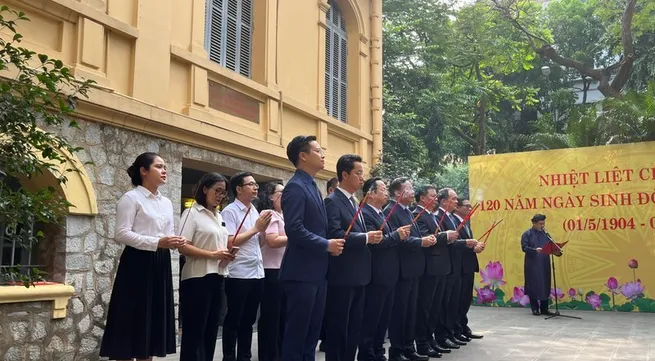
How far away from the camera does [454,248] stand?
6.73 meters

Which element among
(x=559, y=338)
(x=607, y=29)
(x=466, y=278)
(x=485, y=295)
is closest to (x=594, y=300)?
(x=485, y=295)

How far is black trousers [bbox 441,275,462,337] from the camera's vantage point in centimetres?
656

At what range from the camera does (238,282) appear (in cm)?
511

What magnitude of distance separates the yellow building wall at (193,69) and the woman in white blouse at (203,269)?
161 centimetres

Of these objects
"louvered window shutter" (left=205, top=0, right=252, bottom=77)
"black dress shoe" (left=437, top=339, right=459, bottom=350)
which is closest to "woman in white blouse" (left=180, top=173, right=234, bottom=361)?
"black dress shoe" (left=437, top=339, right=459, bottom=350)

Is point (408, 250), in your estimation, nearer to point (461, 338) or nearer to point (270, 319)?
point (270, 319)

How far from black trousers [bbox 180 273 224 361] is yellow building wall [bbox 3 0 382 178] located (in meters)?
2.07

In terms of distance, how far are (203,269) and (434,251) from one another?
265 centimetres

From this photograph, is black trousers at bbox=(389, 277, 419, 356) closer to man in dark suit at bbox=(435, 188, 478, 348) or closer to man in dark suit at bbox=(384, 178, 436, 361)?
man in dark suit at bbox=(384, 178, 436, 361)

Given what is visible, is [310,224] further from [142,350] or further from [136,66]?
[136,66]

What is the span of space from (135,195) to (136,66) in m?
2.67

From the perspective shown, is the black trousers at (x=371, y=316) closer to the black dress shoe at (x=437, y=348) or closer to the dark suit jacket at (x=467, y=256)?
the black dress shoe at (x=437, y=348)

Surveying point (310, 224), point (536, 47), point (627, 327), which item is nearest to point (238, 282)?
point (310, 224)

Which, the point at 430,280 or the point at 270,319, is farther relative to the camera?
the point at 430,280
